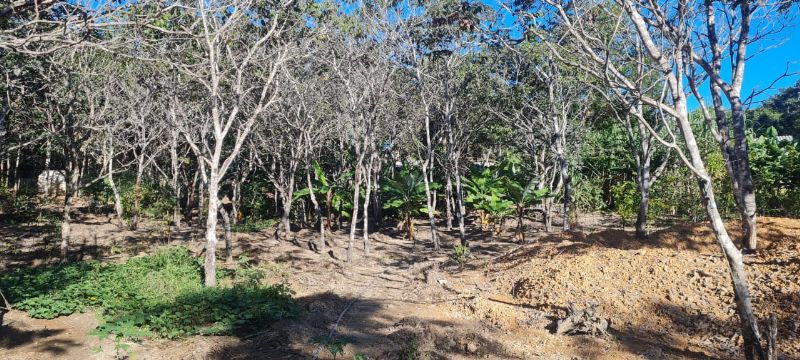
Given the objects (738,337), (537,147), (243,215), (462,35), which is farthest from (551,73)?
(243,215)

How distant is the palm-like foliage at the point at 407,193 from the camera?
606 inches

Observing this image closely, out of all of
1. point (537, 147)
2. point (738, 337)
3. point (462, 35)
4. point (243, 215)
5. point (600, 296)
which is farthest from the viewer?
point (243, 215)

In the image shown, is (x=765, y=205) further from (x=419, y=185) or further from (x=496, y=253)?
(x=419, y=185)

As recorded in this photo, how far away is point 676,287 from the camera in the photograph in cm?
698

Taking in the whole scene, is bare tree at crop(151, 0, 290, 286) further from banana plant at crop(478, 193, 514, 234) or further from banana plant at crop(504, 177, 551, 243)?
banana plant at crop(478, 193, 514, 234)

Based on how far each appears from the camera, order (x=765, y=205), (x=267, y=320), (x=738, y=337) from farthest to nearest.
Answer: (x=765, y=205), (x=267, y=320), (x=738, y=337)

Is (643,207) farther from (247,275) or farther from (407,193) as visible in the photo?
(247,275)

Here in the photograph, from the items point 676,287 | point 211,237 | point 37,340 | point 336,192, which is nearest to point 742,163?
point 676,287

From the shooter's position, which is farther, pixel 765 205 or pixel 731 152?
pixel 765 205

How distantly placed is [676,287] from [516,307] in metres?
2.29

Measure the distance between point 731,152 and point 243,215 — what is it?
16.9 meters

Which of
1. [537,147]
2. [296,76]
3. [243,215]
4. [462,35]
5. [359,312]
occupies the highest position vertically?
[462,35]

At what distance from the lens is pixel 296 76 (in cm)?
1265

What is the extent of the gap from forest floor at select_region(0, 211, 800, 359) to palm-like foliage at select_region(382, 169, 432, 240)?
4349 millimetres
